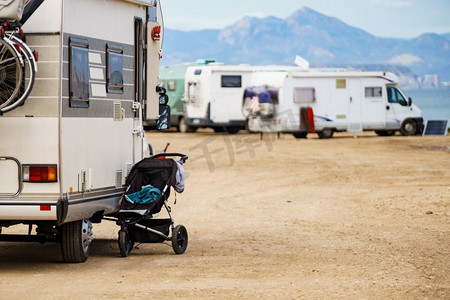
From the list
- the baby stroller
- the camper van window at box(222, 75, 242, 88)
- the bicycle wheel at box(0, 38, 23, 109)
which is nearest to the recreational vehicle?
the camper van window at box(222, 75, 242, 88)

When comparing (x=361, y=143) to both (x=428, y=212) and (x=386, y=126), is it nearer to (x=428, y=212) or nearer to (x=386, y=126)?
(x=386, y=126)

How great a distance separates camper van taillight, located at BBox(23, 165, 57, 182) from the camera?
32.2ft

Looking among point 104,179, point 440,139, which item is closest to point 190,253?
point 104,179

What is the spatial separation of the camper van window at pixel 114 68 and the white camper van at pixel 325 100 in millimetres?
23815

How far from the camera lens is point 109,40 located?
36.3ft

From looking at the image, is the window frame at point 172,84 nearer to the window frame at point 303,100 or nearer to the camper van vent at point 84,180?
the window frame at point 303,100

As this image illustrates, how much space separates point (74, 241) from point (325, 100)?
83.1 ft

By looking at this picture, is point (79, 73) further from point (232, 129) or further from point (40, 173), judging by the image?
point (232, 129)

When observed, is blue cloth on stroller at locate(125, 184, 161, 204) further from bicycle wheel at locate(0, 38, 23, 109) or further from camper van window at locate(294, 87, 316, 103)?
camper van window at locate(294, 87, 316, 103)

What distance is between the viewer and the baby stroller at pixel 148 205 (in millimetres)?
11078

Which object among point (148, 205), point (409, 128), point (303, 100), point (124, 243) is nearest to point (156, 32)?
point (148, 205)

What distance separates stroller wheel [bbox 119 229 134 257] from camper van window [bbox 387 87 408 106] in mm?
25785

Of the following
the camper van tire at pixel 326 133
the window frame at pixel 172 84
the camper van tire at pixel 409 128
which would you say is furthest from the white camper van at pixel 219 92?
the camper van tire at pixel 409 128

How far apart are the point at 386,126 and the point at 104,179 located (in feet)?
86.2
